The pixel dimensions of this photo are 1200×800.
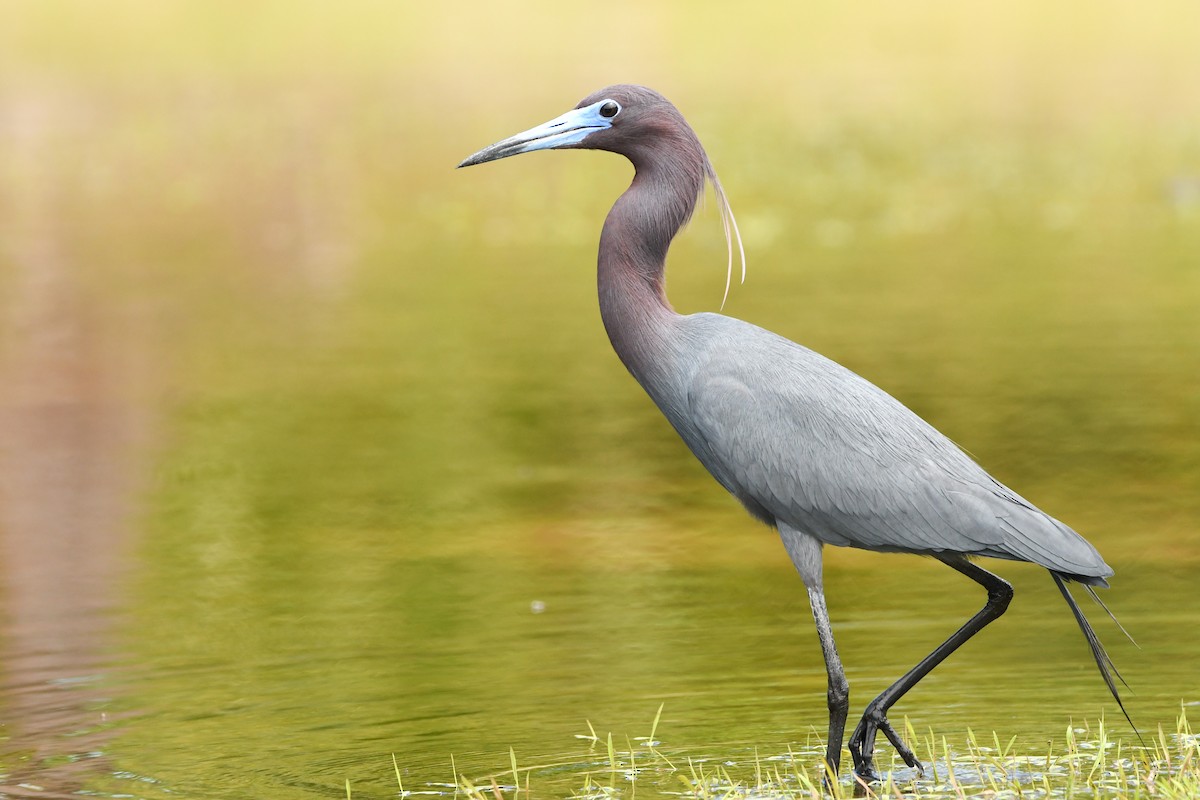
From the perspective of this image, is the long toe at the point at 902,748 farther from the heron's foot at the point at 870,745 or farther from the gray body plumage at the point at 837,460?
the gray body plumage at the point at 837,460

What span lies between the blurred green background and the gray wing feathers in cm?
89

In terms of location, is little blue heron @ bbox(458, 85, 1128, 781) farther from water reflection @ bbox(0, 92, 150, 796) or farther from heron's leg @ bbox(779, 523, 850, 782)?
water reflection @ bbox(0, 92, 150, 796)

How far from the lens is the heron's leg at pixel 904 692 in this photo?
6.99 meters

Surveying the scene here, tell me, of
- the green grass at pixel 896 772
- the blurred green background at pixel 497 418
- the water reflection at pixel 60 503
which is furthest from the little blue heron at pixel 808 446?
the water reflection at pixel 60 503

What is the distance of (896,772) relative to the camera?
23.1 ft

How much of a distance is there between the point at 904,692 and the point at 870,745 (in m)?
0.21

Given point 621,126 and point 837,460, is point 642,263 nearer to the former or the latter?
point 621,126

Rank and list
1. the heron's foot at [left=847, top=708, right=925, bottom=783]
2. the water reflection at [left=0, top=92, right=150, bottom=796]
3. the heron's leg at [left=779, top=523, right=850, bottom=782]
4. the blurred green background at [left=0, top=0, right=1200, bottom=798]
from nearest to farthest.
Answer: the heron's leg at [left=779, top=523, right=850, bottom=782] < the heron's foot at [left=847, top=708, right=925, bottom=783] < the water reflection at [left=0, top=92, right=150, bottom=796] < the blurred green background at [left=0, top=0, right=1200, bottom=798]

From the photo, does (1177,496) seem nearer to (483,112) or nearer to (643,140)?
(643,140)

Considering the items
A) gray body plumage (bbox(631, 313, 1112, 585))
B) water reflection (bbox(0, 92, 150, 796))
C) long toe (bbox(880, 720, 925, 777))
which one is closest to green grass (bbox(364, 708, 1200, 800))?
long toe (bbox(880, 720, 925, 777))

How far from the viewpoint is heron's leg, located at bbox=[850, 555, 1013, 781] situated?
22.9 feet

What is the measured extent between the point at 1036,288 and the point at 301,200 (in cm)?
1204

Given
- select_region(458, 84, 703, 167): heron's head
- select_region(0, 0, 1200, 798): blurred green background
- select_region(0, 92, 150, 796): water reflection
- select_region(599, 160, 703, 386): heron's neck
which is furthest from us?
select_region(0, 0, 1200, 798): blurred green background

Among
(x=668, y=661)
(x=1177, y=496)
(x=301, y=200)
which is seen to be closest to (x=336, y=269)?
(x=301, y=200)
